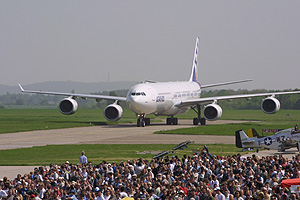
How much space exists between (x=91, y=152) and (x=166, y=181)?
67.5 ft

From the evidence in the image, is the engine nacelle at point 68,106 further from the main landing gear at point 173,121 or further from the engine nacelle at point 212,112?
the engine nacelle at point 212,112

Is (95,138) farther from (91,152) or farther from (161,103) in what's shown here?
(161,103)

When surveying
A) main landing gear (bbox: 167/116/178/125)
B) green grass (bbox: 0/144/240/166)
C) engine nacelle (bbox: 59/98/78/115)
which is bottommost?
green grass (bbox: 0/144/240/166)

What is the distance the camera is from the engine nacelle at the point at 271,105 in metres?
65.4

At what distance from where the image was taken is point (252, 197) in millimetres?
19125

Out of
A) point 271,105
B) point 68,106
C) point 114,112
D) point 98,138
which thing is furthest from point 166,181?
point 68,106

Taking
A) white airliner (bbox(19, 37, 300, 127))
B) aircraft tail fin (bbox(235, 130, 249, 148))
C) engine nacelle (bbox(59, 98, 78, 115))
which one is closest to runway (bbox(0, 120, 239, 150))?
white airliner (bbox(19, 37, 300, 127))

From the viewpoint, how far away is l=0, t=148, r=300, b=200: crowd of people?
65.0 feet

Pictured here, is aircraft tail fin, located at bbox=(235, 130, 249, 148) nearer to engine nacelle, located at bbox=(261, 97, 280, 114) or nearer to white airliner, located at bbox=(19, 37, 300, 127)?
white airliner, located at bbox=(19, 37, 300, 127)

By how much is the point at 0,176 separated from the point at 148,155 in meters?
11.8

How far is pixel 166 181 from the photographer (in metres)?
22.2

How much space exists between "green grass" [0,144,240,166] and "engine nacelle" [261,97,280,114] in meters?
21.7

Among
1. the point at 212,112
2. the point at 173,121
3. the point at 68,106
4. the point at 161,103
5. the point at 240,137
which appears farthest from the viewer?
the point at 173,121

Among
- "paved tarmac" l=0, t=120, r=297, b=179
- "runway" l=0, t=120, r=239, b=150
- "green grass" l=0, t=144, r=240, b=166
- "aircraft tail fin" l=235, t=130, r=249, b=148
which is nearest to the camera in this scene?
"green grass" l=0, t=144, r=240, b=166
